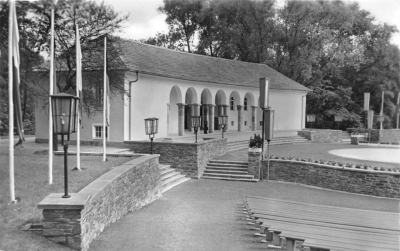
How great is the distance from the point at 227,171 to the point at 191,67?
11416mm

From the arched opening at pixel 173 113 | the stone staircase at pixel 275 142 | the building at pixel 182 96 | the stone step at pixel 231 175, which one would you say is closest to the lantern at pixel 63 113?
the building at pixel 182 96

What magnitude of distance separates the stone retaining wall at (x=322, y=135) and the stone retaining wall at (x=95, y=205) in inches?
893

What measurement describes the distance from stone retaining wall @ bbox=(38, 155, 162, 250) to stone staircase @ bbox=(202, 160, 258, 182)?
6.07m

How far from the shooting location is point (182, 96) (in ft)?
78.0

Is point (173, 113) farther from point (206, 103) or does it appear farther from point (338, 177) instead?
point (338, 177)

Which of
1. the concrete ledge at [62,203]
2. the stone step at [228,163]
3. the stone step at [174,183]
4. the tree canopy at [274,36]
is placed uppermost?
the tree canopy at [274,36]

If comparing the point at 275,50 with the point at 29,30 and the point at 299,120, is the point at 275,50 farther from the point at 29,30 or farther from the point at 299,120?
the point at 29,30

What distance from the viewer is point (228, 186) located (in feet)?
49.9

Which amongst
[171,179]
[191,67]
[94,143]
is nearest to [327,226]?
[171,179]

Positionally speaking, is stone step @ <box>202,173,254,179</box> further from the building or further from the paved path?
the building

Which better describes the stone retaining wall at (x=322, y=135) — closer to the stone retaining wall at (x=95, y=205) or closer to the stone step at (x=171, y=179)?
the stone step at (x=171, y=179)

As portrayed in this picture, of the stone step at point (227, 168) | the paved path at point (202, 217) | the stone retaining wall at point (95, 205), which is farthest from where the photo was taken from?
the stone step at point (227, 168)

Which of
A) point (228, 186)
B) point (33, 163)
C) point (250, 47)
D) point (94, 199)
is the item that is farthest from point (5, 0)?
point (250, 47)

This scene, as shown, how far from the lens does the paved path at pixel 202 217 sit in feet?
23.9
